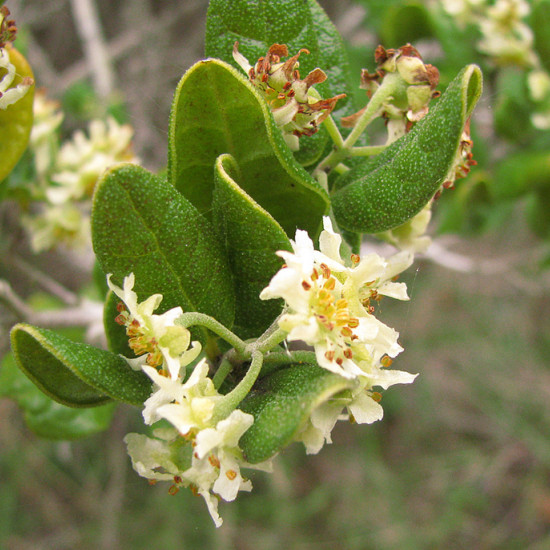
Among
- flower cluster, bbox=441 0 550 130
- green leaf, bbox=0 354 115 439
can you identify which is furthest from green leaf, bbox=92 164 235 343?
flower cluster, bbox=441 0 550 130

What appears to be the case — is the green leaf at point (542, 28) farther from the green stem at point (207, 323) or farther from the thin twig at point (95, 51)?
the thin twig at point (95, 51)

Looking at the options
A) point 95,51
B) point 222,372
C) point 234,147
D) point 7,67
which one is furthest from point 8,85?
point 95,51

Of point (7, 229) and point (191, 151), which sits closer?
point (191, 151)

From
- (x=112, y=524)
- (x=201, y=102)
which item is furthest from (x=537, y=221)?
(x=112, y=524)

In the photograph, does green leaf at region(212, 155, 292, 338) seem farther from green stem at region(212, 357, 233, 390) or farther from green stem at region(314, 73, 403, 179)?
green stem at region(314, 73, 403, 179)

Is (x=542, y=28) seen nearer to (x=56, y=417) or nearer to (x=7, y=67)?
(x=7, y=67)

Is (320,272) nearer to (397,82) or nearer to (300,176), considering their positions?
(300,176)
